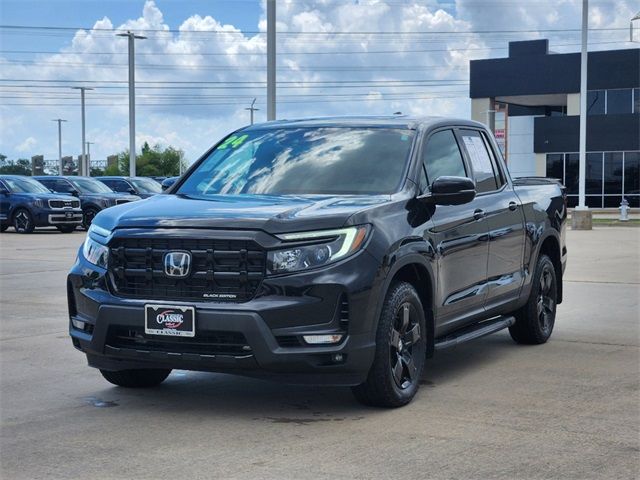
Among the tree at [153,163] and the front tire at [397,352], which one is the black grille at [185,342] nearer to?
the front tire at [397,352]

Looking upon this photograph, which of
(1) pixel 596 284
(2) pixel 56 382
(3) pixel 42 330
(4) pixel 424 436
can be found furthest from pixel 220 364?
(1) pixel 596 284

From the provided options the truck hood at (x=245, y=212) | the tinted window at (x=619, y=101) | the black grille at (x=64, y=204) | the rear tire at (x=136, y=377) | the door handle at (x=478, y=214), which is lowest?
the rear tire at (x=136, y=377)

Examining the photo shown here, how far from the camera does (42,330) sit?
9750mm

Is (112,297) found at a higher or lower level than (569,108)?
lower

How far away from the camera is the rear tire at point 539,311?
8.82 meters

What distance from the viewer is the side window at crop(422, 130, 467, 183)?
7293 millimetres

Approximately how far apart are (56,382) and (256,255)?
2258 mm

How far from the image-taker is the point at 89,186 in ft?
110

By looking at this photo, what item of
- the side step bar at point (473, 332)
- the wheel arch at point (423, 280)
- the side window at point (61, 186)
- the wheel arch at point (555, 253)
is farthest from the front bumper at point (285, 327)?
the side window at point (61, 186)

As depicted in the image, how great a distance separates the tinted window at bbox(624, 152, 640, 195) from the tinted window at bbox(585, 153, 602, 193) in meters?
1.33

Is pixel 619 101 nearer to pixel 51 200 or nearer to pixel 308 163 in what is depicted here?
pixel 51 200

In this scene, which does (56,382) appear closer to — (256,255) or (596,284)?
(256,255)

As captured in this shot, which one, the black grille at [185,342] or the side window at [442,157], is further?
the side window at [442,157]

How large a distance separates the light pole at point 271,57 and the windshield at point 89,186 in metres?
13.9
